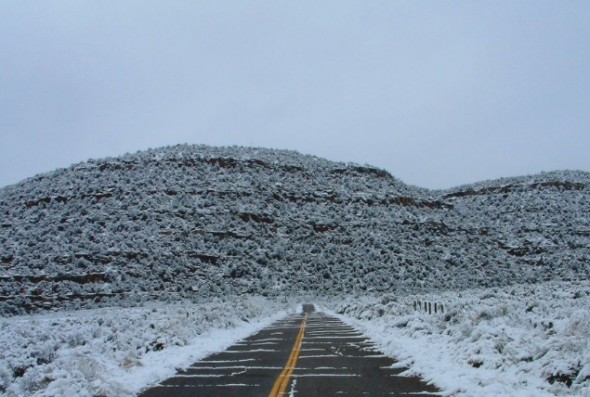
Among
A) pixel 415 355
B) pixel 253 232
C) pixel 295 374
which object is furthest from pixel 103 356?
pixel 253 232

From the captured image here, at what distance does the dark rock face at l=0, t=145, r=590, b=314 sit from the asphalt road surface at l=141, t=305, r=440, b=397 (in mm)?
35000

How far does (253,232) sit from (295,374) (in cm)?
5463

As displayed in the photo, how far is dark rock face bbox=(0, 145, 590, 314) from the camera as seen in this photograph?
52.7 m

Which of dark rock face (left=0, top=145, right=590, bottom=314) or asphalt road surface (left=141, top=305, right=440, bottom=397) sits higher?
dark rock face (left=0, top=145, right=590, bottom=314)

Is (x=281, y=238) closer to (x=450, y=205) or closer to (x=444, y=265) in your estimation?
(x=444, y=265)

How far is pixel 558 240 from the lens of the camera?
7819 cm

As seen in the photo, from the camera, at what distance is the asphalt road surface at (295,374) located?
904 cm

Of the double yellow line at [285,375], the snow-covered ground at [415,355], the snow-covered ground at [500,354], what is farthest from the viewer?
the double yellow line at [285,375]

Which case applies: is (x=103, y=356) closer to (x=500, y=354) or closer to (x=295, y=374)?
(x=295, y=374)

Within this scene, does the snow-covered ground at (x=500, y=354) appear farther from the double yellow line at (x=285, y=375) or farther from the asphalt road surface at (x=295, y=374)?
the double yellow line at (x=285, y=375)

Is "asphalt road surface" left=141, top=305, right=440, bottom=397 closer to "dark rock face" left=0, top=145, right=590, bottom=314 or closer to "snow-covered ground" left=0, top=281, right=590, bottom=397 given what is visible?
"snow-covered ground" left=0, top=281, right=590, bottom=397

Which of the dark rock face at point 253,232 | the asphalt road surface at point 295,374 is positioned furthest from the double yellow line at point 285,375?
the dark rock face at point 253,232

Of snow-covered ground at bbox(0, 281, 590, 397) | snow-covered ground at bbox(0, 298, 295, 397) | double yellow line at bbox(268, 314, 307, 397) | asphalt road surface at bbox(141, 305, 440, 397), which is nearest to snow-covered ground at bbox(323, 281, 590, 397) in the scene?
snow-covered ground at bbox(0, 281, 590, 397)

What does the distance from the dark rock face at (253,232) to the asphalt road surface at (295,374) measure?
115ft
